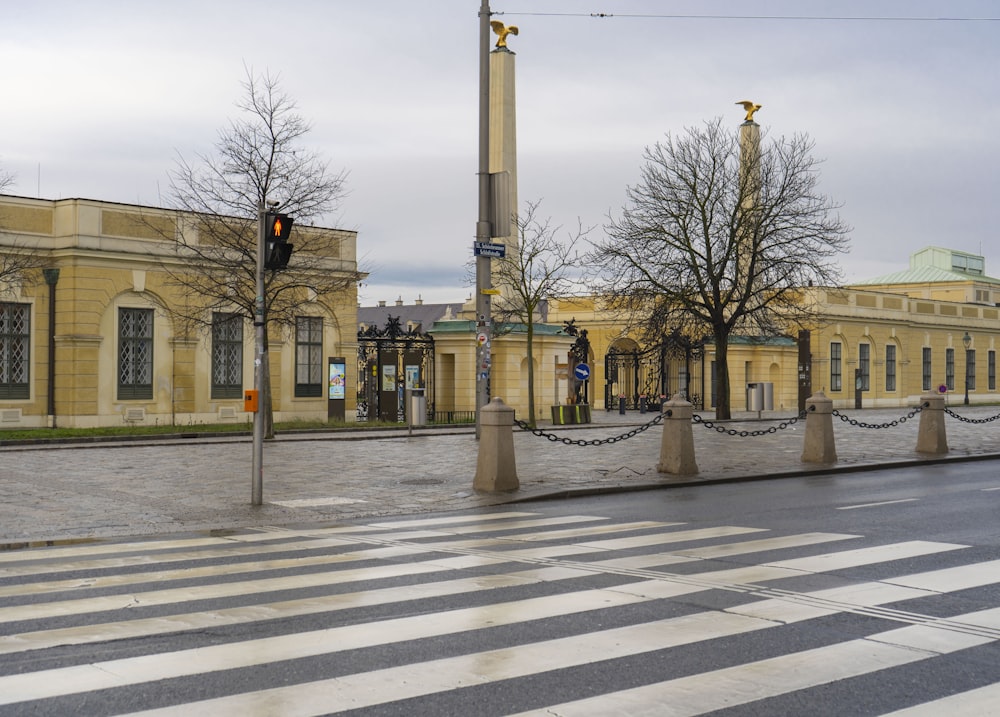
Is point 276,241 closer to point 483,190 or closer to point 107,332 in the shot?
point 483,190

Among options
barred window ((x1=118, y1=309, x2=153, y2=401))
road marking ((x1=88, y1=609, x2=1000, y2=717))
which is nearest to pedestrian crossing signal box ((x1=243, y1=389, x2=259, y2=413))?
road marking ((x1=88, y1=609, x2=1000, y2=717))

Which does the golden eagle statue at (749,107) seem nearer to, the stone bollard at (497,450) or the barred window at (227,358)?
the barred window at (227,358)

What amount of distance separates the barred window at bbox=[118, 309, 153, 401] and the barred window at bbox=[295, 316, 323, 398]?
515 cm

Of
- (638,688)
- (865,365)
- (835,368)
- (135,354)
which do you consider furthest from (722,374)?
(638,688)

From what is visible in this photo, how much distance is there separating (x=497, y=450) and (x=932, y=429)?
36.7ft

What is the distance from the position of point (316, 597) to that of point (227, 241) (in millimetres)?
25014

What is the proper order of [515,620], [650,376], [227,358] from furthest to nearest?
1. [650,376]
2. [227,358]
3. [515,620]

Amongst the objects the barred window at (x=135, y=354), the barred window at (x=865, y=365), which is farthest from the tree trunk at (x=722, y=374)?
the barred window at (x=865, y=365)

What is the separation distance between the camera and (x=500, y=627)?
7.15m

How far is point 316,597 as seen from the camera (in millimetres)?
8164

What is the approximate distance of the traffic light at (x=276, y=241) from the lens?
45.2ft

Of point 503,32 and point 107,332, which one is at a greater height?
point 503,32

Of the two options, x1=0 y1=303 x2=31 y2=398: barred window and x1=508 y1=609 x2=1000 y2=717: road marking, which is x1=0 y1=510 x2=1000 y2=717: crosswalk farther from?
x1=0 y1=303 x2=31 y2=398: barred window

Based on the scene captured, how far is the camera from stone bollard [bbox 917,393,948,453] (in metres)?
22.6
